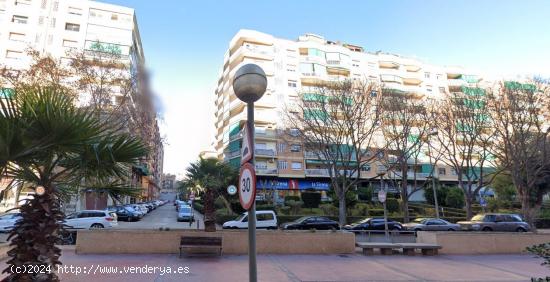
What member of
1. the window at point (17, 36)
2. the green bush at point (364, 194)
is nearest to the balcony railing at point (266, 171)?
the green bush at point (364, 194)

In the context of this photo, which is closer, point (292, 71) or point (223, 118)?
point (292, 71)

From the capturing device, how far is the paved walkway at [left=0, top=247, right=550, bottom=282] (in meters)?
8.50

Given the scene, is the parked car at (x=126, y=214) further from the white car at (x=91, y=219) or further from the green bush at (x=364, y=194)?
the green bush at (x=364, y=194)

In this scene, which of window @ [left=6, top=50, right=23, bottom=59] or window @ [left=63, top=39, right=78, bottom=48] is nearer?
window @ [left=6, top=50, right=23, bottom=59]

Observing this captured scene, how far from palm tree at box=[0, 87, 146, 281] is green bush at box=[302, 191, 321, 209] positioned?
4127 centimetres

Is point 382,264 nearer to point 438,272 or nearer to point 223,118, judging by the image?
point 438,272

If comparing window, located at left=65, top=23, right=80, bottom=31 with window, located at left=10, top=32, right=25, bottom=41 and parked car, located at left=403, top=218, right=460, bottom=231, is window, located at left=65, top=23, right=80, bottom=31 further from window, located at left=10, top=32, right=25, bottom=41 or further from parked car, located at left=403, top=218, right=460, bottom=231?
parked car, located at left=403, top=218, right=460, bottom=231

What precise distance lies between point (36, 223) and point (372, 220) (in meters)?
22.2

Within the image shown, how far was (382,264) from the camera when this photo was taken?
11156 millimetres

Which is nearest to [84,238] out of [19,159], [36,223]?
[36,223]

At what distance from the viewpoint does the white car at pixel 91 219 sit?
21312 millimetres

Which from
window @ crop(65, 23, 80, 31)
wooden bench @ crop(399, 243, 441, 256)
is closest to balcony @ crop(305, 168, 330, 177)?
window @ crop(65, 23, 80, 31)

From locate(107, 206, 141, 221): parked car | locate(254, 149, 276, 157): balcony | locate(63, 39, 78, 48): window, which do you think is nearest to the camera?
locate(107, 206, 141, 221): parked car

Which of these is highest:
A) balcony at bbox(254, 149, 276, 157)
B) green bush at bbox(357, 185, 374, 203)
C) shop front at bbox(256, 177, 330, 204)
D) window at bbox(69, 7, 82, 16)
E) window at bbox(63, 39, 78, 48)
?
window at bbox(69, 7, 82, 16)
